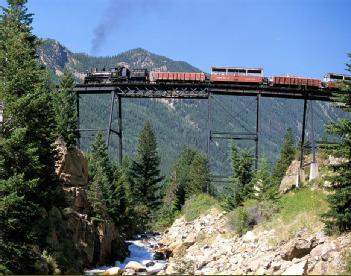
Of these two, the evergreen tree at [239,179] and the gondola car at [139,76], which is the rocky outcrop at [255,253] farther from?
the gondola car at [139,76]

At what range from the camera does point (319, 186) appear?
124 ft

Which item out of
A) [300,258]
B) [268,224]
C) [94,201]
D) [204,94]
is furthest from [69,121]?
[300,258]

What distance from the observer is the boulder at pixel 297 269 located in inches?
888

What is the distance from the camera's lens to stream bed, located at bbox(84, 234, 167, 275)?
132 ft

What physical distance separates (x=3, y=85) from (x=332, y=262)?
18099 millimetres

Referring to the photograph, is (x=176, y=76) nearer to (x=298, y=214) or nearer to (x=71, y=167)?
(x=71, y=167)

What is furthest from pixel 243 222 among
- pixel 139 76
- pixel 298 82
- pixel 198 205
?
pixel 139 76

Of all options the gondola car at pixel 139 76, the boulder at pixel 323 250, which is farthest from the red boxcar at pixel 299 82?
the boulder at pixel 323 250

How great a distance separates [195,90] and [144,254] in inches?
652

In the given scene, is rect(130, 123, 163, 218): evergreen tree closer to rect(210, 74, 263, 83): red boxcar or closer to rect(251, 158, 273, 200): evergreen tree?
rect(210, 74, 263, 83): red boxcar

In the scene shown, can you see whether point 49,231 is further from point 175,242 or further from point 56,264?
point 175,242

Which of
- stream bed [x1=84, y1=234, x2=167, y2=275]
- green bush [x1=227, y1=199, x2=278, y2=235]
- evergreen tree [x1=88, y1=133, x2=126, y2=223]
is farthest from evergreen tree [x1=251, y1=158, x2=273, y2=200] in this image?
evergreen tree [x1=88, y1=133, x2=126, y2=223]

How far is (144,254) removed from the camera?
50594mm

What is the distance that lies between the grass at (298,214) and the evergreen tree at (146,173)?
4449 cm
